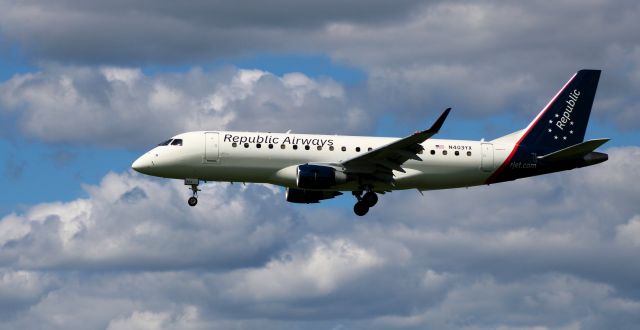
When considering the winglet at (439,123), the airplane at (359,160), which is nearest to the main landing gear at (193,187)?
the airplane at (359,160)

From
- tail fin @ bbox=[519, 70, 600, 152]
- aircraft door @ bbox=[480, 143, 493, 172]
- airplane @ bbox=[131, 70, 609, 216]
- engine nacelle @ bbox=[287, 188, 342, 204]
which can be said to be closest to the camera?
airplane @ bbox=[131, 70, 609, 216]

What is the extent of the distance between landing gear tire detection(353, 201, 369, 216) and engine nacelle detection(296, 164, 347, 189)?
3.88 meters

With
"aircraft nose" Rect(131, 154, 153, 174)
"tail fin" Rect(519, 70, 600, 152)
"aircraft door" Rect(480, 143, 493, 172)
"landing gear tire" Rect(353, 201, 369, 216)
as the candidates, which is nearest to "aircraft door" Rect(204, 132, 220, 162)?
"aircraft nose" Rect(131, 154, 153, 174)

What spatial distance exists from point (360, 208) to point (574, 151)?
551 inches

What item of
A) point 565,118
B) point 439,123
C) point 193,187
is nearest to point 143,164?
point 193,187

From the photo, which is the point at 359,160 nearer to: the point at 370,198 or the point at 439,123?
the point at 370,198

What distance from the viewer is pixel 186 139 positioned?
81562mm

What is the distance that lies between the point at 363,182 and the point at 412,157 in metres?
4.12

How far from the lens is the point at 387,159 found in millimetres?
80625

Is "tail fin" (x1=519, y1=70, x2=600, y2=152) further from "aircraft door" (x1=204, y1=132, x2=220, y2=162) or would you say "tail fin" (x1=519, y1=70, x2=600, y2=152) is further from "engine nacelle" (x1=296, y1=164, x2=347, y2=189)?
"aircraft door" (x1=204, y1=132, x2=220, y2=162)

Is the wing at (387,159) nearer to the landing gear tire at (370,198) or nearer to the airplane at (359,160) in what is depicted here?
the airplane at (359,160)

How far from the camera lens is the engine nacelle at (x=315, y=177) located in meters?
79.6

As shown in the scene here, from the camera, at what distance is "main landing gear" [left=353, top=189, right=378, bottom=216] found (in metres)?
83.2

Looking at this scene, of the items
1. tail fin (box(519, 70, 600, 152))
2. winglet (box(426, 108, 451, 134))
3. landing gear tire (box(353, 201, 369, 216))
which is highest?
tail fin (box(519, 70, 600, 152))
